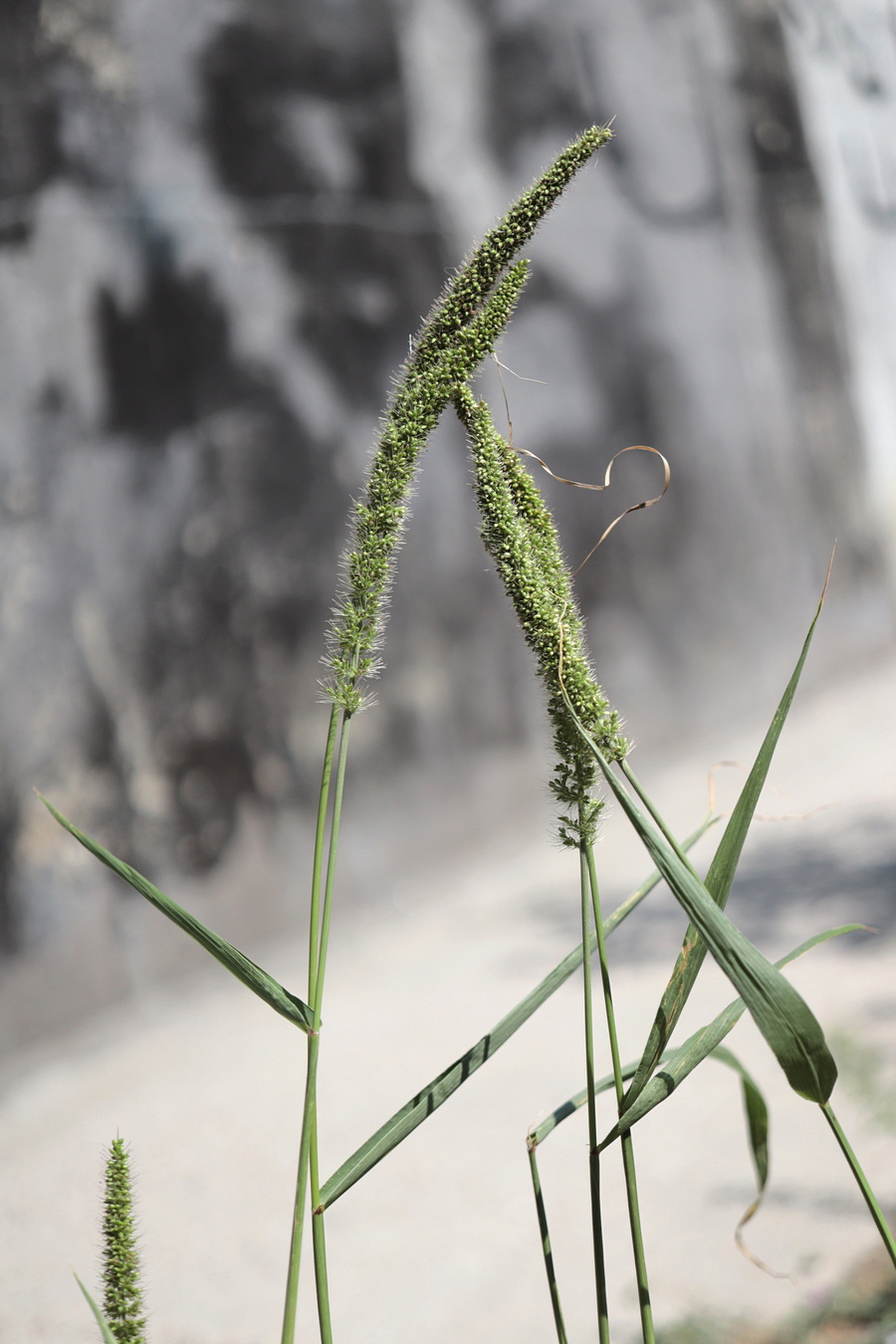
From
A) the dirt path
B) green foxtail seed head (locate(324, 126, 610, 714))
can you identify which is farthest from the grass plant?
the dirt path

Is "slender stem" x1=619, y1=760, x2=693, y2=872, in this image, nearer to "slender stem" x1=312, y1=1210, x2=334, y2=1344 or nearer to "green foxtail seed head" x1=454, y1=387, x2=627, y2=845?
"green foxtail seed head" x1=454, y1=387, x2=627, y2=845

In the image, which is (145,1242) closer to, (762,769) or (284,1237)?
(284,1237)

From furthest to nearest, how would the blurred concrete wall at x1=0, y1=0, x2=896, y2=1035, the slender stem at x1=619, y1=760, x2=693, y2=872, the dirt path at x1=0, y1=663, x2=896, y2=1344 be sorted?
the blurred concrete wall at x1=0, y1=0, x2=896, y2=1035
the dirt path at x1=0, y1=663, x2=896, y2=1344
the slender stem at x1=619, y1=760, x2=693, y2=872

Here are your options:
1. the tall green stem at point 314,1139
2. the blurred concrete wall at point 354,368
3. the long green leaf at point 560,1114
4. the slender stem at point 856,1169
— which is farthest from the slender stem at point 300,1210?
the blurred concrete wall at point 354,368

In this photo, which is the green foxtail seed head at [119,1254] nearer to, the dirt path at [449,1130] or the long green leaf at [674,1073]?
the long green leaf at [674,1073]

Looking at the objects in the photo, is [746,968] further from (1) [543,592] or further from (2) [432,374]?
(2) [432,374]

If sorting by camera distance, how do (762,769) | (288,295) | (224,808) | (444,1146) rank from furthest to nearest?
1. (288,295)
2. (224,808)
3. (444,1146)
4. (762,769)

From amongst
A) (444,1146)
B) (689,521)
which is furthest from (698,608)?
(444,1146)
